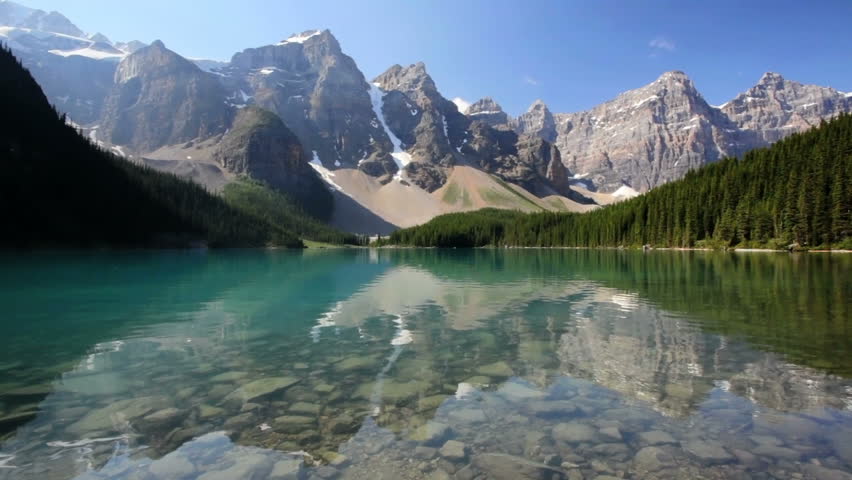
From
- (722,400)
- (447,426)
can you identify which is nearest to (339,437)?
(447,426)

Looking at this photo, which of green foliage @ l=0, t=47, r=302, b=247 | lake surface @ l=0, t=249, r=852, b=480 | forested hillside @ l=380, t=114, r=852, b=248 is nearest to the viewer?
lake surface @ l=0, t=249, r=852, b=480

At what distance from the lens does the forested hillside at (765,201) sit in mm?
80375

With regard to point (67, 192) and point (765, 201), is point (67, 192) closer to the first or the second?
point (67, 192)

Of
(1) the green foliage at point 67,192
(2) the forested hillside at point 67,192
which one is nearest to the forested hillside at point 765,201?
(1) the green foliage at point 67,192

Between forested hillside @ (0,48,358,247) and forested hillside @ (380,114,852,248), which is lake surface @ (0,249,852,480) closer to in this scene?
forested hillside @ (380,114,852,248)

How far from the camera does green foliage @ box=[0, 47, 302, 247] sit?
126 m

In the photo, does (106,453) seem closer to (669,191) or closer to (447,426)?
(447,426)

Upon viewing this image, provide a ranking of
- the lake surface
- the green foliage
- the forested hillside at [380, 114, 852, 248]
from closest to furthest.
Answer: the lake surface → the forested hillside at [380, 114, 852, 248] → the green foliage

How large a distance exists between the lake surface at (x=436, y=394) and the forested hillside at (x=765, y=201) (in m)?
74.1

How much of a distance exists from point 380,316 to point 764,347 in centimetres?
1716

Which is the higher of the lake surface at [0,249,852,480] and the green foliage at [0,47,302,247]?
the green foliage at [0,47,302,247]

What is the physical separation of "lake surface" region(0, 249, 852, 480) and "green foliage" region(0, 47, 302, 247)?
133544mm

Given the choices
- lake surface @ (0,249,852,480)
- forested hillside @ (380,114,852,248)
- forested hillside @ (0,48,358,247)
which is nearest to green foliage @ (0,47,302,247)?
forested hillside @ (0,48,358,247)

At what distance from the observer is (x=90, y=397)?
11.6 metres
